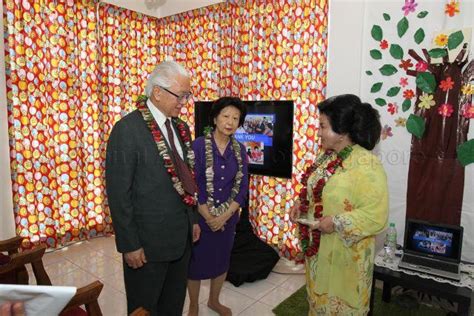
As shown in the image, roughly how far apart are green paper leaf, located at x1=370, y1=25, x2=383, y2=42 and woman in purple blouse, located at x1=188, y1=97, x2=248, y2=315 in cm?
128

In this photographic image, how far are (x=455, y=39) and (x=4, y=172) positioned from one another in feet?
13.2

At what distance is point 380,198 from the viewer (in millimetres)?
1539

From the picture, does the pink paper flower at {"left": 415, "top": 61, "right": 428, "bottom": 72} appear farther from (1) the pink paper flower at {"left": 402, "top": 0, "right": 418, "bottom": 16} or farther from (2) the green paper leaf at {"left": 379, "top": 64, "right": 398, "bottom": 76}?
(1) the pink paper flower at {"left": 402, "top": 0, "right": 418, "bottom": 16}

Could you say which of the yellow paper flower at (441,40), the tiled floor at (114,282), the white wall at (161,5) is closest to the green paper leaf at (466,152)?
the yellow paper flower at (441,40)

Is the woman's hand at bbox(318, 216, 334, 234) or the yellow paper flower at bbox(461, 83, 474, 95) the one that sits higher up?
the yellow paper flower at bbox(461, 83, 474, 95)

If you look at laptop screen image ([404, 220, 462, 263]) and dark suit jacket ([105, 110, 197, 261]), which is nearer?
dark suit jacket ([105, 110, 197, 261])

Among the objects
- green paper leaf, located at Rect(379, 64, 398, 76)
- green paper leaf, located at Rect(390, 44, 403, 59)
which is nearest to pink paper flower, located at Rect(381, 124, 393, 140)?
green paper leaf, located at Rect(379, 64, 398, 76)

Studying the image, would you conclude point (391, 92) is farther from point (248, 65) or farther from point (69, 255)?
point (69, 255)

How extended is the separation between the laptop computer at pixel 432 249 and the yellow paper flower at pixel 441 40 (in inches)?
49.9

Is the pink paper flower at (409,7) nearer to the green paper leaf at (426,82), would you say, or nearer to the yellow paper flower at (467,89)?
the green paper leaf at (426,82)

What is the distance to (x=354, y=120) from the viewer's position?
164cm

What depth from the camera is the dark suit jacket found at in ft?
5.05

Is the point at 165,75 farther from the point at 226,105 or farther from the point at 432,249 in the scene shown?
the point at 432,249

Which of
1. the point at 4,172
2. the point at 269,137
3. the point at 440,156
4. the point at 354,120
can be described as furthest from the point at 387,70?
the point at 4,172
